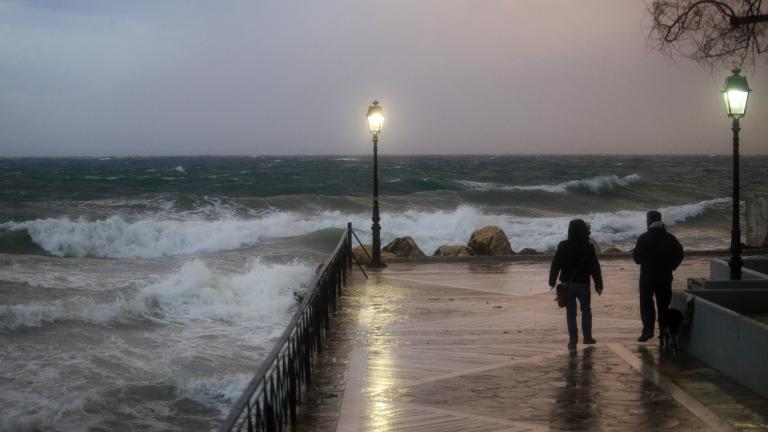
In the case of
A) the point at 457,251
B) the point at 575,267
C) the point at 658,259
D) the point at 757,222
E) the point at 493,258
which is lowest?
the point at 457,251

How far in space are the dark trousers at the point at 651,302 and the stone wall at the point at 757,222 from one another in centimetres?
1474

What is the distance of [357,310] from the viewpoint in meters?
13.1

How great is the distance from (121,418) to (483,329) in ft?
16.8

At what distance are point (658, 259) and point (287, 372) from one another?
500 cm

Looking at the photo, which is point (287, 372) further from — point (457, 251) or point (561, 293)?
point (457, 251)

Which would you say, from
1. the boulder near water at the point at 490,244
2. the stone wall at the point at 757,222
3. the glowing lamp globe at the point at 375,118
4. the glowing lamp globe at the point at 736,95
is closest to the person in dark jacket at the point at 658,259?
the glowing lamp globe at the point at 736,95

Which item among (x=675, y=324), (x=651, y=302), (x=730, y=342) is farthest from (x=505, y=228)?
(x=730, y=342)

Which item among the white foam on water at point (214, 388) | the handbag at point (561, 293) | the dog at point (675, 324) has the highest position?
the handbag at point (561, 293)

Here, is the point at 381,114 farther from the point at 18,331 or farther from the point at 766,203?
the point at 766,203

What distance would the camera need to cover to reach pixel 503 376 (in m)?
8.96

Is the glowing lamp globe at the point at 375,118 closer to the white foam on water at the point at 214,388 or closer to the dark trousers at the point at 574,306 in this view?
the white foam on water at the point at 214,388

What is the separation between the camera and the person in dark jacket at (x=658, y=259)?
32.9 ft

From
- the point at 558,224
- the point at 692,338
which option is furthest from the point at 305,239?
the point at 692,338

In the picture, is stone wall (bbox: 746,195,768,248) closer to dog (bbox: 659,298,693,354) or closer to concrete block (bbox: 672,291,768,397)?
dog (bbox: 659,298,693,354)
